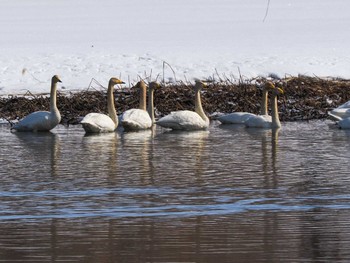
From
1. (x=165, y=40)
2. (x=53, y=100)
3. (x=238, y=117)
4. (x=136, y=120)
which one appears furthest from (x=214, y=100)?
(x=165, y=40)

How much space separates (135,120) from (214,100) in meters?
2.96

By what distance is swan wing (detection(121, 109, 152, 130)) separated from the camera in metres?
16.2

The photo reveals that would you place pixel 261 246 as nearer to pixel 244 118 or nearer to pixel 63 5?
pixel 244 118

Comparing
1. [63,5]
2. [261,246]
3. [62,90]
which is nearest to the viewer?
[261,246]

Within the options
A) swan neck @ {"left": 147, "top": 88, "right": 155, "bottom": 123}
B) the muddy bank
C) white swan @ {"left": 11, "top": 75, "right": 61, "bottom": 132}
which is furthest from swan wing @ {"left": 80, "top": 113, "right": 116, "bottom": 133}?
the muddy bank

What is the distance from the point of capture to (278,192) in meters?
9.64

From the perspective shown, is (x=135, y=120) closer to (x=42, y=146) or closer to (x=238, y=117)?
(x=238, y=117)

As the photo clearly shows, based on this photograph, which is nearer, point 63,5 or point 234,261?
point 234,261

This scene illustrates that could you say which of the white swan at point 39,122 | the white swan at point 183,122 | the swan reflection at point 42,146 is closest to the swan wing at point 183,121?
the white swan at point 183,122

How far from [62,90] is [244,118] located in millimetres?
A: 4237

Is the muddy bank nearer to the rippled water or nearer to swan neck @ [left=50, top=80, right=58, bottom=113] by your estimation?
swan neck @ [left=50, top=80, right=58, bottom=113]

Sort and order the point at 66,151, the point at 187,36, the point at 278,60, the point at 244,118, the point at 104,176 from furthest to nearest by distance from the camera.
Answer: the point at 187,36 < the point at 278,60 < the point at 244,118 < the point at 66,151 < the point at 104,176

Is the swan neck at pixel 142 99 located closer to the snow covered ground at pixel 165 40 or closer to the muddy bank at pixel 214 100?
the muddy bank at pixel 214 100

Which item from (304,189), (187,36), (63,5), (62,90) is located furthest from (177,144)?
(63,5)
